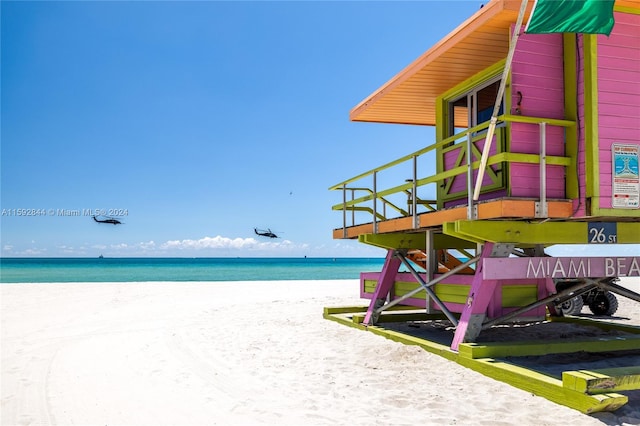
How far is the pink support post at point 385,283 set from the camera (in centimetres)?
1154

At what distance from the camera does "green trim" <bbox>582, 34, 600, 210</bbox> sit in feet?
23.8

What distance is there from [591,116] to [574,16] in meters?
1.65

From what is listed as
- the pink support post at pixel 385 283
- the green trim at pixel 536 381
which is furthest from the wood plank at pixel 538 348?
the pink support post at pixel 385 283

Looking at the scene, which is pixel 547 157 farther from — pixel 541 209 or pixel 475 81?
pixel 475 81

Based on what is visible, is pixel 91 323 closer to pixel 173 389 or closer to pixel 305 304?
pixel 305 304

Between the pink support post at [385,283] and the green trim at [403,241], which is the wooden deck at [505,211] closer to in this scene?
the green trim at [403,241]

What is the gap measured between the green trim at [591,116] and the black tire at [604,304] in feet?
29.5

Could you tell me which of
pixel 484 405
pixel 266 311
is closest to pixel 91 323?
pixel 266 311

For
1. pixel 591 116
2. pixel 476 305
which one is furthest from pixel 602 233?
pixel 476 305

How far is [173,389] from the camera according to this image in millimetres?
6949

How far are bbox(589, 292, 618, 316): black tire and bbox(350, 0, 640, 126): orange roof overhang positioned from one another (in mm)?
6726

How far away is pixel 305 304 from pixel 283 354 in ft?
28.0

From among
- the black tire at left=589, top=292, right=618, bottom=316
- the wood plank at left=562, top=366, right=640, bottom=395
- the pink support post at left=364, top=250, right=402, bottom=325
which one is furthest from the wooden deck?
the black tire at left=589, top=292, right=618, bottom=316

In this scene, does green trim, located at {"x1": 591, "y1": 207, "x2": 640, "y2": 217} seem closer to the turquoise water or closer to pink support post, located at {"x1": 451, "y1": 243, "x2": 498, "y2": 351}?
pink support post, located at {"x1": 451, "y1": 243, "x2": 498, "y2": 351}
